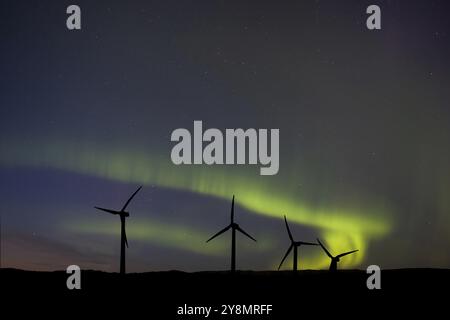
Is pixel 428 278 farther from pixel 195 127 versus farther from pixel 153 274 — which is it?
pixel 195 127

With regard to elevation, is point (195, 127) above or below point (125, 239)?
above

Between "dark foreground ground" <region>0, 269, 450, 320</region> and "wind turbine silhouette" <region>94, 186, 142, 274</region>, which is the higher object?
"wind turbine silhouette" <region>94, 186, 142, 274</region>

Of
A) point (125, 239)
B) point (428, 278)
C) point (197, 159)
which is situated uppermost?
point (197, 159)
